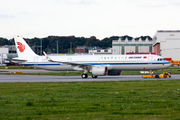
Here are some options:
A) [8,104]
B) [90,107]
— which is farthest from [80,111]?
[8,104]

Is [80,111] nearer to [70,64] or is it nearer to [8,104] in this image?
[8,104]

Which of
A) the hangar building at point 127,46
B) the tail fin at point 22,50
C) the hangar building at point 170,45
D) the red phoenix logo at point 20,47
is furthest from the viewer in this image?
the hangar building at point 127,46

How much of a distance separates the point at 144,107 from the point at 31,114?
5727mm

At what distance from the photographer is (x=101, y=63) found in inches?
1510

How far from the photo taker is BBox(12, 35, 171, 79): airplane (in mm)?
37188

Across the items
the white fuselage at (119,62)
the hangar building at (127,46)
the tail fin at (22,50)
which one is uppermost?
the hangar building at (127,46)

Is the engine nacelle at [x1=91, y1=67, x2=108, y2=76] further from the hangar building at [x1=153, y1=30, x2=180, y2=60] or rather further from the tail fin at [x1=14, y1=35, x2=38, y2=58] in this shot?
the hangar building at [x1=153, y1=30, x2=180, y2=60]

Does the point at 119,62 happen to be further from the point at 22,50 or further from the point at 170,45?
the point at 170,45

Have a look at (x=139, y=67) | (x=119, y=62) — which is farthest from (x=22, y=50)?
(x=139, y=67)

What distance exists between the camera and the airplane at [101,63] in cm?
3719

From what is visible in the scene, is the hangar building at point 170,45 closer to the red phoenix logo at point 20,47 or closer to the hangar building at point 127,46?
the hangar building at point 127,46

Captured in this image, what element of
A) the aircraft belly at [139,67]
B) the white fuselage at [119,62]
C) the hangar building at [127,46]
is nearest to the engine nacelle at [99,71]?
the white fuselage at [119,62]

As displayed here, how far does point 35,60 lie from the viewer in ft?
137

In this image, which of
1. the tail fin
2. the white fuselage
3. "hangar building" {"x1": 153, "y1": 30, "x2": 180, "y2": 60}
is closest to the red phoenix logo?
the tail fin
